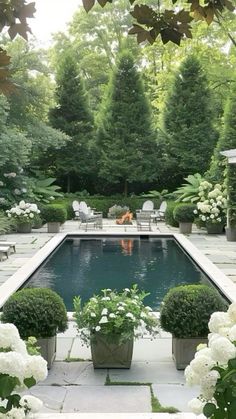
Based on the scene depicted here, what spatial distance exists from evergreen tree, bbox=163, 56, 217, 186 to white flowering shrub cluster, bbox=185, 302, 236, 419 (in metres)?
23.0

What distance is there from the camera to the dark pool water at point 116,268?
1047 centimetres

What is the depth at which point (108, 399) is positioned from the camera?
14.8 feet

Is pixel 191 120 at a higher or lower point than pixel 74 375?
higher

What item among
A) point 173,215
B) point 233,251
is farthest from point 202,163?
point 233,251

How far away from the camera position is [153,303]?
9.04m

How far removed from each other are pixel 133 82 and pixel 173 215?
8861 millimetres

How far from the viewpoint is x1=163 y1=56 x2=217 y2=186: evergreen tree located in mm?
25094

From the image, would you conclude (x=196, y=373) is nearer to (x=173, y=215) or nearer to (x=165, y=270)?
(x=165, y=270)

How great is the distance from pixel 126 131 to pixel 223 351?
23.3 meters

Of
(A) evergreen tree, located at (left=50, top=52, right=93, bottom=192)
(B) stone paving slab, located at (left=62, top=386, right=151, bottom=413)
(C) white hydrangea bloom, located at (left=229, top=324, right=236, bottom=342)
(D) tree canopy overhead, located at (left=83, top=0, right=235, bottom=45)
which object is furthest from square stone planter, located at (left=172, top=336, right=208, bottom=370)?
(A) evergreen tree, located at (left=50, top=52, right=93, bottom=192)

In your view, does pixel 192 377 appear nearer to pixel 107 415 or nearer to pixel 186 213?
pixel 107 415

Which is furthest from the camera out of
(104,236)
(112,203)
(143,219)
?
(112,203)

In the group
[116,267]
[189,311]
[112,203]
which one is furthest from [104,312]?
[112,203]

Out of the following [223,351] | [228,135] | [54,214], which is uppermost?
[228,135]
